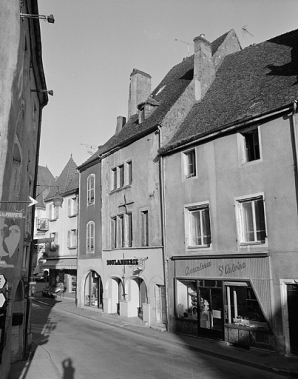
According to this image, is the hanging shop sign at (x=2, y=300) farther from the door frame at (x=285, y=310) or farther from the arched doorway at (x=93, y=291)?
the arched doorway at (x=93, y=291)

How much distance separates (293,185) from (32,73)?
11.3 metres

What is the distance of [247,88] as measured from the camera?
1823cm

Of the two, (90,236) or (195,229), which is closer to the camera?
(195,229)

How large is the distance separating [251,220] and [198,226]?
10.0 feet

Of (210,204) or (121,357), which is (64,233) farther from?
(121,357)

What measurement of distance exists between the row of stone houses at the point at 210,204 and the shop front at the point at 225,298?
0.05 m

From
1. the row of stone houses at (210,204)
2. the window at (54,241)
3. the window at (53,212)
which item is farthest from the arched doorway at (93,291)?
the window at (53,212)

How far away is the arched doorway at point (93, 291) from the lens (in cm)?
2673

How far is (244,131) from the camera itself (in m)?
15.8

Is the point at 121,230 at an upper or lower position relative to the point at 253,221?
upper

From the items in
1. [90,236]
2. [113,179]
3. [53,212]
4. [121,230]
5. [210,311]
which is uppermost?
[113,179]

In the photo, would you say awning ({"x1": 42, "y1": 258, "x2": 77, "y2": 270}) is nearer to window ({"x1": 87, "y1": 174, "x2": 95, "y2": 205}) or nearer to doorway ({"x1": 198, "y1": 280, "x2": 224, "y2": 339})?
window ({"x1": 87, "y1": 174, "x2": 95, "y2": 205})

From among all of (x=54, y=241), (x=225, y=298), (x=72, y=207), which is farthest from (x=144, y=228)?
(x=54, y=241)

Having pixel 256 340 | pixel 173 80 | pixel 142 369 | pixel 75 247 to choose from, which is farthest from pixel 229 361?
pixel 75 247
